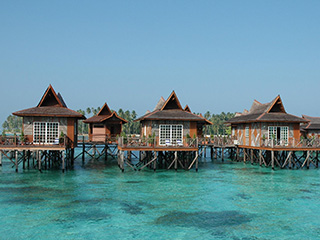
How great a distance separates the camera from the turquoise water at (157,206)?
635 inches

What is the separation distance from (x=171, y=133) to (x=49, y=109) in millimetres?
12776

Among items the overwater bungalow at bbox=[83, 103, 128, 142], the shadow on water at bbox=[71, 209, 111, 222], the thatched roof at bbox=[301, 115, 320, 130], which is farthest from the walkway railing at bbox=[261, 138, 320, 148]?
the thatched roof at bbox=[301, 115, 320, 130]

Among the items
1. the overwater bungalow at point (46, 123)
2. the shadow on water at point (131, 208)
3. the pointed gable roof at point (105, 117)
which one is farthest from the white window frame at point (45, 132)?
the shadow on water at point (131, 208)

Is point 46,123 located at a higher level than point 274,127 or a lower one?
higher

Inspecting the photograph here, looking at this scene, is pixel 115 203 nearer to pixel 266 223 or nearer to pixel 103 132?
pixel 266 223

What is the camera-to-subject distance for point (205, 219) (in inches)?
709

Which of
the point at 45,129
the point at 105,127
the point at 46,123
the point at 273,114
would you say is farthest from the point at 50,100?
the point at 273,114

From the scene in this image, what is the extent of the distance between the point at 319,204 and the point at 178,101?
64.9ft

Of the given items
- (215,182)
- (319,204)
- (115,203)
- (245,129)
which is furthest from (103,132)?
(319,204)

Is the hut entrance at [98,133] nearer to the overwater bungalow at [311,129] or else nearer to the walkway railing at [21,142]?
the walkway railing at [21,142]

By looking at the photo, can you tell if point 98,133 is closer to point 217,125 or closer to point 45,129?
point 45,129

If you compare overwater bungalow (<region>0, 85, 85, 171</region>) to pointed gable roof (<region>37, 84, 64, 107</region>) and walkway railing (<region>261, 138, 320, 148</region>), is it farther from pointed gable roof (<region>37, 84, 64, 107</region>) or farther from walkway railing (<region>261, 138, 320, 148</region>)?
walkway railing (<region>261, 138, 320, 148</region>)

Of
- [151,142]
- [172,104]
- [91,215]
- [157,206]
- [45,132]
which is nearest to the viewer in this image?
[91,215]

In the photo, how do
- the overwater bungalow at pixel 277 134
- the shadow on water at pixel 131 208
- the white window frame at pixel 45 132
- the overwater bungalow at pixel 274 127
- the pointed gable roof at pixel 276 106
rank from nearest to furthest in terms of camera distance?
the shadow on water at pixel 131 208, the white window frame at pixel 45 132, the overwater bungalow at pixel 277 134, the overwater bungalow at pixel 274 127, the pointed gable roof at pixel 276 106
